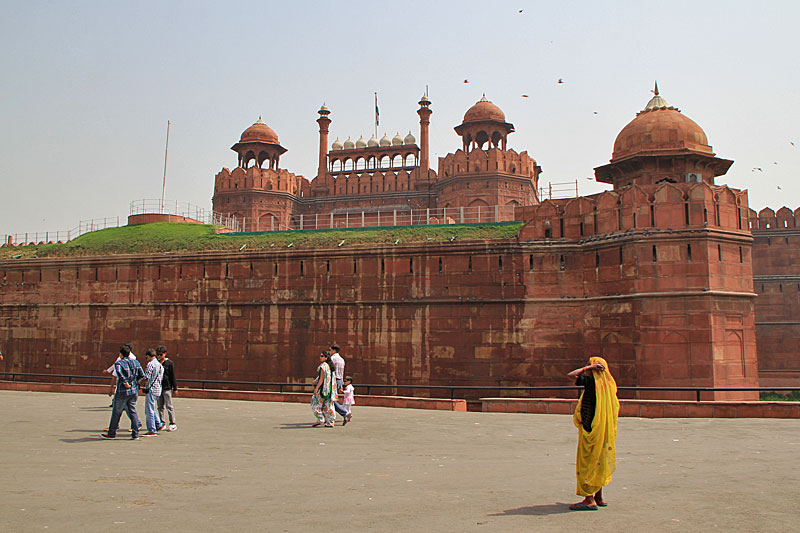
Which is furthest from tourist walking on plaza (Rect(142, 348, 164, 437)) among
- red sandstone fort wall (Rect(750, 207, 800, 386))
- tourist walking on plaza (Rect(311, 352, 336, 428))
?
red sandstone fort wall (Rect(750, 207, 800, 386))

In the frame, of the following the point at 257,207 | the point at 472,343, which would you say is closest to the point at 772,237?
the point at 472,343

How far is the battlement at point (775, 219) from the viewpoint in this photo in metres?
28.6

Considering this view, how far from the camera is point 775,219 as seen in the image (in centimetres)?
2888

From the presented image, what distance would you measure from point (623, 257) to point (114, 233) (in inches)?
889

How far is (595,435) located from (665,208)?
13666 millimetres

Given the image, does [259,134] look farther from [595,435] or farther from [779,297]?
[595,435]

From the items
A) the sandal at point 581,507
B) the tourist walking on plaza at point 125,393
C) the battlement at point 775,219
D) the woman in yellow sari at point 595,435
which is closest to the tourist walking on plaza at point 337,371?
the tourist walking on plaza at point 125,393

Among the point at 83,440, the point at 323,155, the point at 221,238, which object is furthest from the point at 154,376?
the point at 323,155

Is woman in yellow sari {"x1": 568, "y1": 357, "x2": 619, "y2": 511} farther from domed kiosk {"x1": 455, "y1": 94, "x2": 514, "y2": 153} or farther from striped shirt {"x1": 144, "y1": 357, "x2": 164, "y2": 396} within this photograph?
domed kiosk {"x1": 455, "y1": 94, "x2": 514, "y2": 153}

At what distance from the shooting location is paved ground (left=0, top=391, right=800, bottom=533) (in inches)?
212

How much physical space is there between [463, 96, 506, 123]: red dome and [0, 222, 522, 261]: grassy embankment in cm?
1392

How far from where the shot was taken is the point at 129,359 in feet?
33.3

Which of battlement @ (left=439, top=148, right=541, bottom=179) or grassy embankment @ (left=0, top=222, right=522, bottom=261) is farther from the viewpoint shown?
battlement @ (left=439, top=148, right=541, bottom=179)

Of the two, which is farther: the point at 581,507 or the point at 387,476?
the point at 387,476
